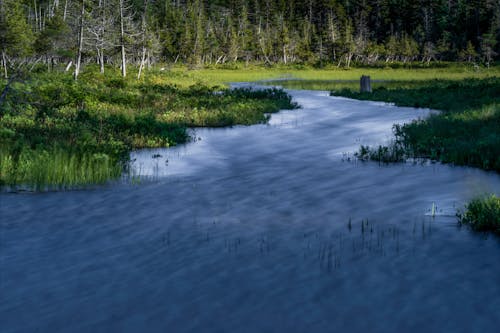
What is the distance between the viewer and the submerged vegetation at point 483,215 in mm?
7930

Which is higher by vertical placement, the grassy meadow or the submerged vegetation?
the grassy meadow

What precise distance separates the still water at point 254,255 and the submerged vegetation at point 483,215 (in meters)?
0.26

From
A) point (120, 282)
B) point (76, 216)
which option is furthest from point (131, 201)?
point (120, 282)

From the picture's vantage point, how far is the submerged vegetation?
26.0 ft

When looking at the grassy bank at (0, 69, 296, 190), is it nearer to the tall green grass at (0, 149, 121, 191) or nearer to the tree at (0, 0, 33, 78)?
the tall green grass at (0, 149, 121, 191)

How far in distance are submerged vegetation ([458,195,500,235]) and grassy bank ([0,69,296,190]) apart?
7123 millimetres

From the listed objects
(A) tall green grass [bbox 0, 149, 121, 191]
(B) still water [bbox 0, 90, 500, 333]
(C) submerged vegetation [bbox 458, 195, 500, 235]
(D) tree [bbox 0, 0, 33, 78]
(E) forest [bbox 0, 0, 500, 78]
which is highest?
(E) forest [bbox 0, 0, 500, 78]

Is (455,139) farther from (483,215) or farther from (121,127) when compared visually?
(121,127)

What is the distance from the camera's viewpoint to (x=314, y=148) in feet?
54.9

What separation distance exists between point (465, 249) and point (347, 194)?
3.58m

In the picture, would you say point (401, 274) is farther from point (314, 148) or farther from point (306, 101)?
point (306, 101)

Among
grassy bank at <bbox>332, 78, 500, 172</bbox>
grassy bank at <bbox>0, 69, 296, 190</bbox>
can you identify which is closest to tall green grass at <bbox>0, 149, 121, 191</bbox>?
grassy bank at <bbox>0, 69, 296, 190</bbox>

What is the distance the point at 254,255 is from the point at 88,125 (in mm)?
11065

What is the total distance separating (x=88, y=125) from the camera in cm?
1664
